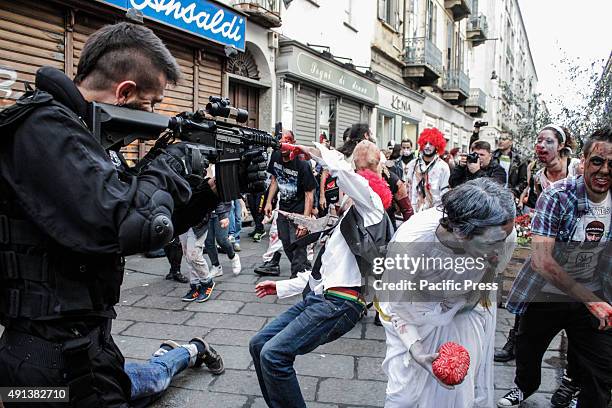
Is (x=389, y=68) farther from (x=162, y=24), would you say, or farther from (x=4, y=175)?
(x=4, y=175)

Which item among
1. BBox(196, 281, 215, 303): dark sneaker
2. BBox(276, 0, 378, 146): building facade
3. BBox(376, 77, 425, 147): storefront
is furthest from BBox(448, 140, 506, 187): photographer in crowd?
BBox(376, 77, 425, 147): storefront

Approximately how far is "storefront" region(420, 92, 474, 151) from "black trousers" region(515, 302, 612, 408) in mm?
18838

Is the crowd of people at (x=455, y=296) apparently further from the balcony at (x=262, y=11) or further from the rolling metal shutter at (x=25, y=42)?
the balcony at (x=262, y=11)

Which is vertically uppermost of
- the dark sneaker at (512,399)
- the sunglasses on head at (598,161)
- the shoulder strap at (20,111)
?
the shoulder strap at (20,111)

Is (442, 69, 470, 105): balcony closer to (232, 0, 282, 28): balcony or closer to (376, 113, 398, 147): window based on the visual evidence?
(376, 113, 398, 147): window

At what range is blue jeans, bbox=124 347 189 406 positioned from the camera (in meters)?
2.62

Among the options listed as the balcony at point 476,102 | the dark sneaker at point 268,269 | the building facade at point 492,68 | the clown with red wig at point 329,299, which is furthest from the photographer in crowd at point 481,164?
the balcony at point 476,102

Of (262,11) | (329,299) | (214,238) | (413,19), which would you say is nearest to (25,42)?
(214,238)

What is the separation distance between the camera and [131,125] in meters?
1.60

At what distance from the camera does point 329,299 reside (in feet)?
8.20

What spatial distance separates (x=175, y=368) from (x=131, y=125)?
1893mm

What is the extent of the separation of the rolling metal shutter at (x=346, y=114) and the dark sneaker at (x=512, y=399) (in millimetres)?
11427

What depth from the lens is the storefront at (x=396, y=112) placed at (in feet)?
55.1

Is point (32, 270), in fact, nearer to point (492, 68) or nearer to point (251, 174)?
point (251, 174)
